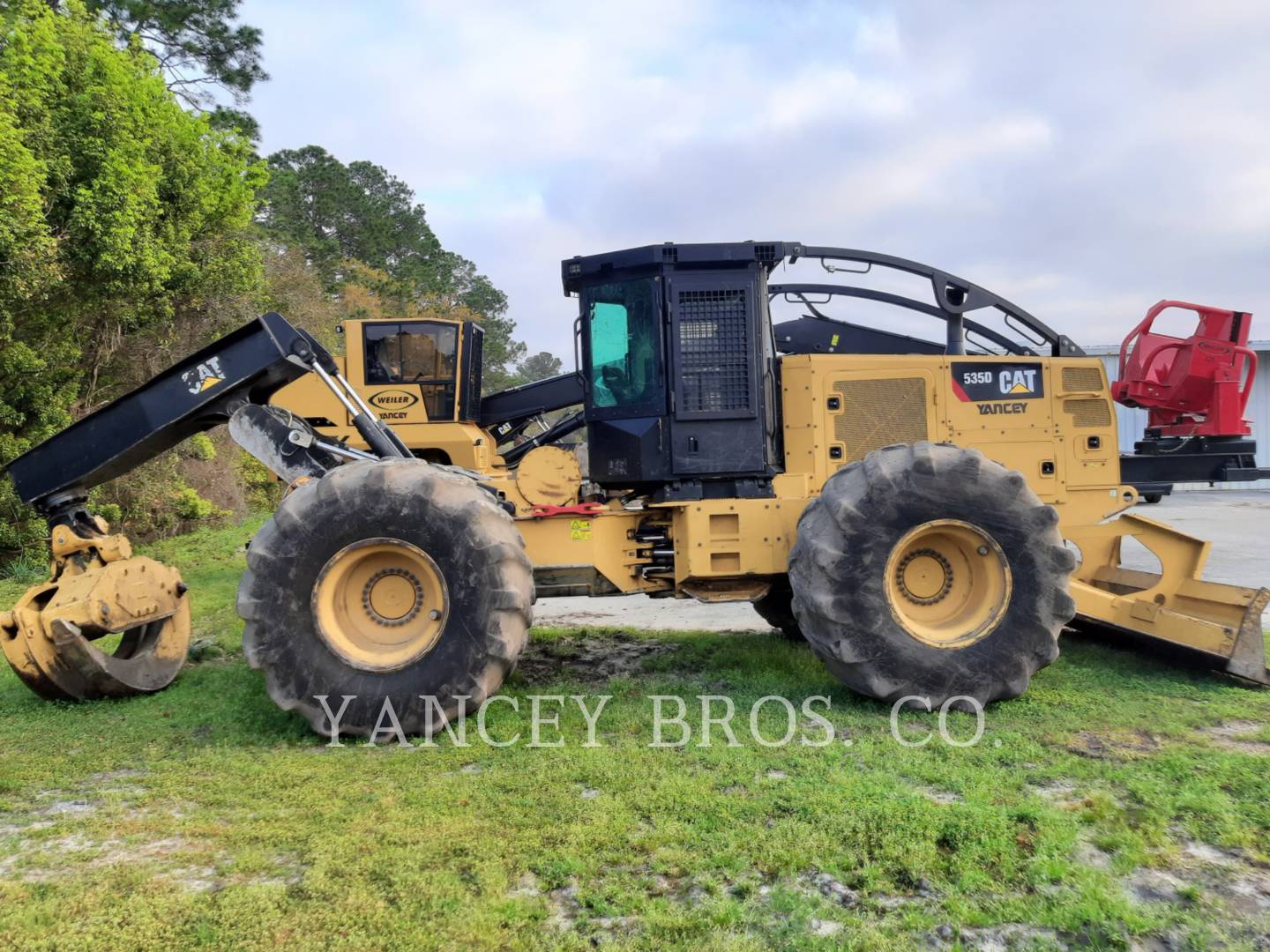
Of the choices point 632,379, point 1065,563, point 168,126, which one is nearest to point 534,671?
point 632,379

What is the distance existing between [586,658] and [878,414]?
2.96 m

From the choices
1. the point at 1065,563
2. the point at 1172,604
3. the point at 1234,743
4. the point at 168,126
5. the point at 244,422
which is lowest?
the point at 1234,743

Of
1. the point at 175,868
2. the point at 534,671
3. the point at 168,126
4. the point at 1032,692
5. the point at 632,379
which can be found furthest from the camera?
the point at 168,126

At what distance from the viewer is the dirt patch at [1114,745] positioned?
4328mm

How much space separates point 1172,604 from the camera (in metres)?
6.09

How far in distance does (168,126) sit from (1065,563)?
13267 millimetres

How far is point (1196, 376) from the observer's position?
21.5 feet

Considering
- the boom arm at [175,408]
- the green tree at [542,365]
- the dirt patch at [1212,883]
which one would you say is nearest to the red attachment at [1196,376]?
the dirt patch at [1212,883]

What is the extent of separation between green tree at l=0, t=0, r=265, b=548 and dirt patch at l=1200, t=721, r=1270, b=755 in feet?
37.3

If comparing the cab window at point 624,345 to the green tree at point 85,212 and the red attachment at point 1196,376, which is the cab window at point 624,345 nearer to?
the red attachment at point 1196,376

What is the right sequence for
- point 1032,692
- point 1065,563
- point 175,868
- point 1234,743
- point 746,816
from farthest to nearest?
point 1032,692 < point 1065,563 < point 1234,743 < point 746,816 < point 175,868

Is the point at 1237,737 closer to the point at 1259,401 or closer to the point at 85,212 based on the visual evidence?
the point at 85,212

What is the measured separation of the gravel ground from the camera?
339 inches

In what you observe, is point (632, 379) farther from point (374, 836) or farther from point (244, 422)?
point (374, 836)
